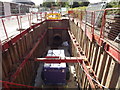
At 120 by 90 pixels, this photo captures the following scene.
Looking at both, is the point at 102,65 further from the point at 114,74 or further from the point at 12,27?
the point at 12,27

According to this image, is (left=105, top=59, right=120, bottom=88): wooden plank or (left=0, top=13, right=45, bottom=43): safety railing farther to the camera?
(left=0, top=13, right=45, bottom=43): safety railing

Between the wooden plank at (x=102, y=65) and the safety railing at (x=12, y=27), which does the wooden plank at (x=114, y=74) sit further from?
the safety railing at (x=12, y=27)

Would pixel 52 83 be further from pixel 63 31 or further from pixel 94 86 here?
pixel 63 31

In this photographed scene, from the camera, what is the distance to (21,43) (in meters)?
6.96

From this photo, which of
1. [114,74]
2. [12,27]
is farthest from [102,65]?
[12,27]

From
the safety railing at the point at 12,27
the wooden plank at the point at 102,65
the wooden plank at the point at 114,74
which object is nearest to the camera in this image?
the wooden plank at the point at 114,74

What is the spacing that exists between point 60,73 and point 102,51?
481 cm

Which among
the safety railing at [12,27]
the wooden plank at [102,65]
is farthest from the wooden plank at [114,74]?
the safety railing at [12,27]

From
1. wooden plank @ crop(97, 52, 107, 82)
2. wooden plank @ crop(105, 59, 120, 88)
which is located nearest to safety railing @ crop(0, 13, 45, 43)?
wooden plank @ crop(97, 52, 107, 82)

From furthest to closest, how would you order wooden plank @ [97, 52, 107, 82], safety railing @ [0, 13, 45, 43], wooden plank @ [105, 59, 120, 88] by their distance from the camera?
safety railing @ [0, 13, 45, 43] → wooden plank @ [97, 52, 107, 82] → wooden plank @ [105, 59, 120, 88]

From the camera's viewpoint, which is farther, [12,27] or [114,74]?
[12,27]

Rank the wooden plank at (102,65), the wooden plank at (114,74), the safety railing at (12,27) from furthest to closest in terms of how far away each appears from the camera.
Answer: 1. the safety railing at (12,27)
2. the wooden plank at (102,65)
3. the wooden plank at (114,74)

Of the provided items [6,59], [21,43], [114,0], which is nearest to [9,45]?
[6,59]

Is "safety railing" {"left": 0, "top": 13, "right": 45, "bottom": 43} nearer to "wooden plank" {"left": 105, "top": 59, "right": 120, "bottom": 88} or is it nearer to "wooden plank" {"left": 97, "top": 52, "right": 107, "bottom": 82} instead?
"wooden plank" {"left": 97, "top": 52, "right": 107, "bottom": 82}
